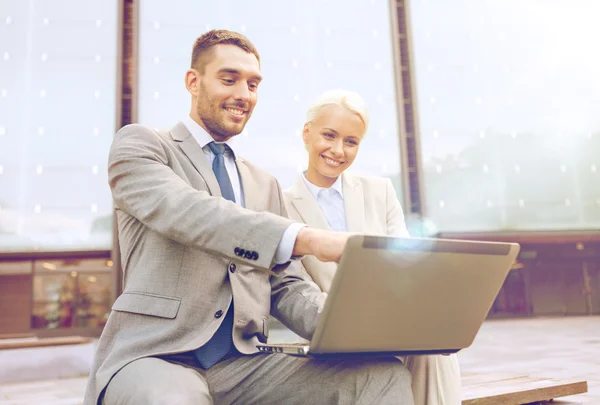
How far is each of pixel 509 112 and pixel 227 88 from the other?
15.0 m

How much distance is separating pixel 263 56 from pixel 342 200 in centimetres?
1218

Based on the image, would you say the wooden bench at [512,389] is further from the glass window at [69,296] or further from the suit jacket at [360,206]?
the glass window at [69,296]

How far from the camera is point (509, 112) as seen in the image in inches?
604

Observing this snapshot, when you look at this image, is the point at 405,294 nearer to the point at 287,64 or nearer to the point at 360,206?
the point at 360,206

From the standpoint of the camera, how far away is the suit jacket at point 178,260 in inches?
53.3

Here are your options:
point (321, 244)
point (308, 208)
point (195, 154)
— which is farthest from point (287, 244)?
point (308, 208)

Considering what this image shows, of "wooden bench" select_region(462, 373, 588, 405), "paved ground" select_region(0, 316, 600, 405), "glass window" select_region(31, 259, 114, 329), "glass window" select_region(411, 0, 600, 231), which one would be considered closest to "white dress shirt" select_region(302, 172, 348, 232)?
"wooden bench" select_region(462, 373, 588, 405)

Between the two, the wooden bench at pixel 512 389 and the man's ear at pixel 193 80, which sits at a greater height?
the man's ear at pixel 193 80

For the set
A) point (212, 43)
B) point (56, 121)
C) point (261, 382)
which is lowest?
point (261, 382)

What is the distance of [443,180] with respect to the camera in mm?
14711

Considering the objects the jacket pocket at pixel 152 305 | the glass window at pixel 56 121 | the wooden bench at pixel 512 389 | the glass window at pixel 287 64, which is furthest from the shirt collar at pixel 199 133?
the glass window at pixel 56 121

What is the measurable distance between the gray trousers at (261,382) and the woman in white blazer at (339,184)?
95 cm

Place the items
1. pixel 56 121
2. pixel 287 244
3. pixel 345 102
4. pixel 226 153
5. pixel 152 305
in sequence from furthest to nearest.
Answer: pixel 56 121 < pixel 345 102 < pixel 226 153 < pixel 152 305 < pixel 287 244

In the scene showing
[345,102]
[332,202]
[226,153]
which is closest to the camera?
[226,153]
